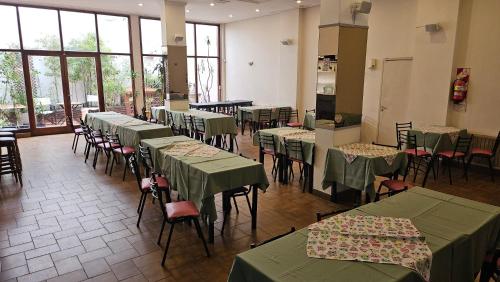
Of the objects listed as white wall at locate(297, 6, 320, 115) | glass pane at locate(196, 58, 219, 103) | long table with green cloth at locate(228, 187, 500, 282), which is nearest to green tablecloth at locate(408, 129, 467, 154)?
long table with green cloth at locate(228, 187, 500, 282)

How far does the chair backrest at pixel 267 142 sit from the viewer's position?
5422mm

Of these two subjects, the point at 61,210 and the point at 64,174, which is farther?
the point at 64,174

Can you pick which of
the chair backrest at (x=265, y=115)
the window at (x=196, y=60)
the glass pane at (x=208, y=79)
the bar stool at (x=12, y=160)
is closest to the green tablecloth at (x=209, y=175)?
the bar stool at (x=12, y=160)

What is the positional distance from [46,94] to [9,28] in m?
1.88

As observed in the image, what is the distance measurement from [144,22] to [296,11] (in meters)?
4.92

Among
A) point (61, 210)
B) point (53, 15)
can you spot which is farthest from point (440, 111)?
point (53, 15)

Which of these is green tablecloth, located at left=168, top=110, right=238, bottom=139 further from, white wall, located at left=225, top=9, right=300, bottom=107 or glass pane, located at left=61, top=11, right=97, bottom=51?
glass pane, located at left=61, top=11, right=97, bottom=51

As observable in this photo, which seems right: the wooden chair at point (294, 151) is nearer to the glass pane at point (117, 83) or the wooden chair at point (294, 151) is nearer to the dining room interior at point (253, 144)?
the dining room interior at point (253, 144)

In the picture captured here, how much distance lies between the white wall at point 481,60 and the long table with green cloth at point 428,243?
4.56 metres

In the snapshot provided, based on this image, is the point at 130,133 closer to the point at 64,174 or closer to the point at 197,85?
the point at 64,174

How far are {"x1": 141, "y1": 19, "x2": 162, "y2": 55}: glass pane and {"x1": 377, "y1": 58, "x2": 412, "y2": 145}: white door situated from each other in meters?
7.28

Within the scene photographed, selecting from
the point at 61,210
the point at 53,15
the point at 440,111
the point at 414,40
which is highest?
the point at 53,15

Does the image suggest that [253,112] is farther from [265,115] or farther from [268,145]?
[268,145]

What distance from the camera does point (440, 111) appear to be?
6.52 meters
